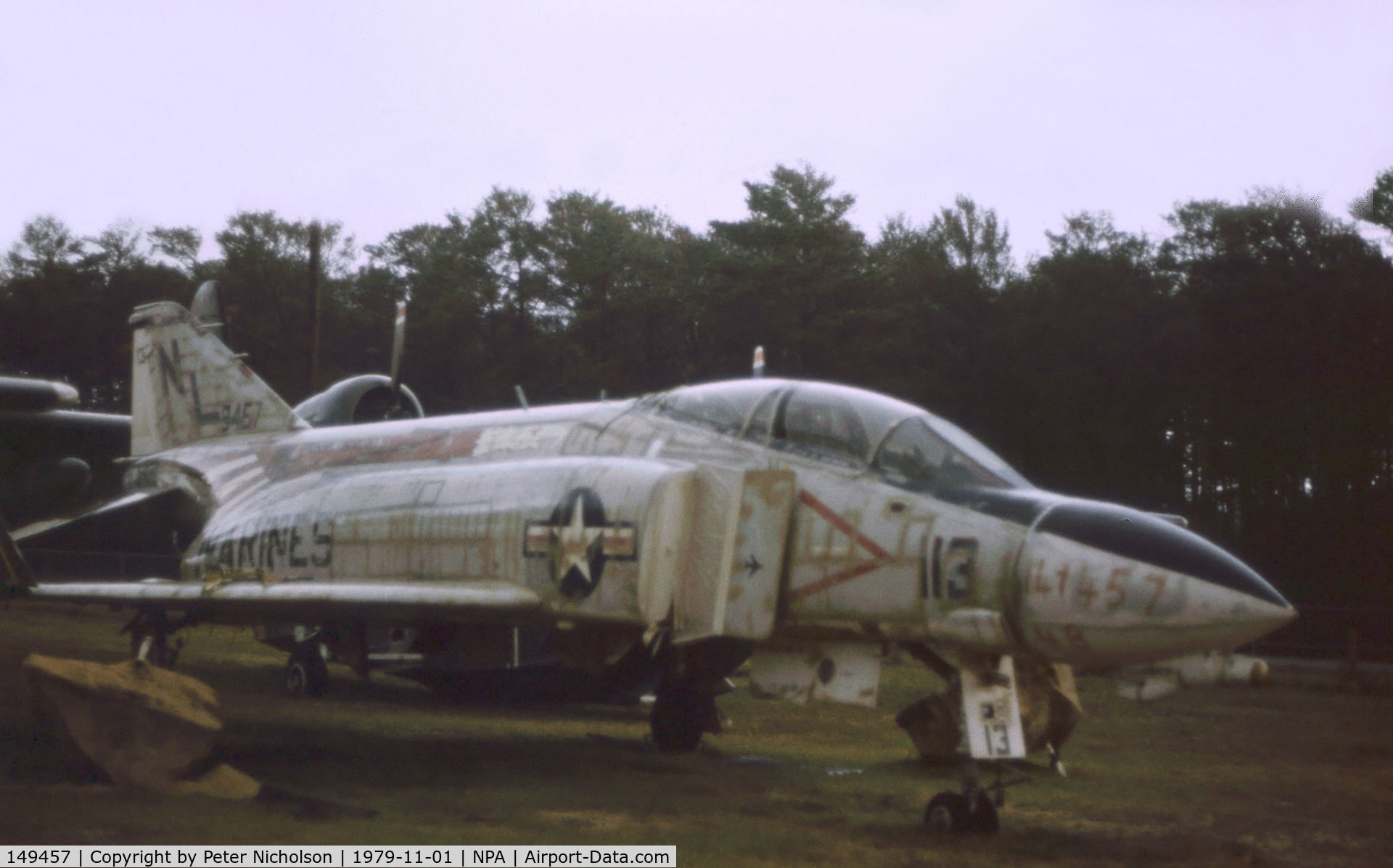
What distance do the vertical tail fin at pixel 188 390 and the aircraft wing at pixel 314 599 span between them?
11.8 ft

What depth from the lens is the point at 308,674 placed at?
49.6 ft

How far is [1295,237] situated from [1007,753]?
2367 cm

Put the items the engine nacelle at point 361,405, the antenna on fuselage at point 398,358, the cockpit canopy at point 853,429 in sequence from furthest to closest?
the engine nacelle at point 361,405, the antenna on fuselage at point 398,358, the cockpit canopy at point 853,429

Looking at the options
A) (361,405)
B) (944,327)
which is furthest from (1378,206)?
(361,405)

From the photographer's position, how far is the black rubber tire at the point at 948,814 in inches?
282

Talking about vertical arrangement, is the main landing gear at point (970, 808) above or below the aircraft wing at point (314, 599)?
below

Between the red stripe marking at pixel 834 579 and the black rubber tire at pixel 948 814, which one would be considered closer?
the black rubber tire at pixel 948 814

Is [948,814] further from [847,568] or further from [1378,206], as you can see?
[1378,206]

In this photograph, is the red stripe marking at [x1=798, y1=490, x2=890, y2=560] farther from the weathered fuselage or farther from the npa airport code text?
the npa airport code text

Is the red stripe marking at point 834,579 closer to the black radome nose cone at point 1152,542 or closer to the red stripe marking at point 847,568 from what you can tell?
the red stripe marking at point 847,568

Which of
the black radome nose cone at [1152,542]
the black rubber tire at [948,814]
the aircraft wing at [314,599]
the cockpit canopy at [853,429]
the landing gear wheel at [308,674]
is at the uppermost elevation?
the cockpit canopy at [853,429]

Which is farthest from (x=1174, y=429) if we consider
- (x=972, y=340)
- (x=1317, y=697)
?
(x=1317, y=697)

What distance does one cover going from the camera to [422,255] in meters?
52.1

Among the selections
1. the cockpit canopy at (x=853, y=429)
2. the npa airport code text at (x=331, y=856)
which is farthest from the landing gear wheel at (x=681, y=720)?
the npa airport code text at (x=331, y=856)
